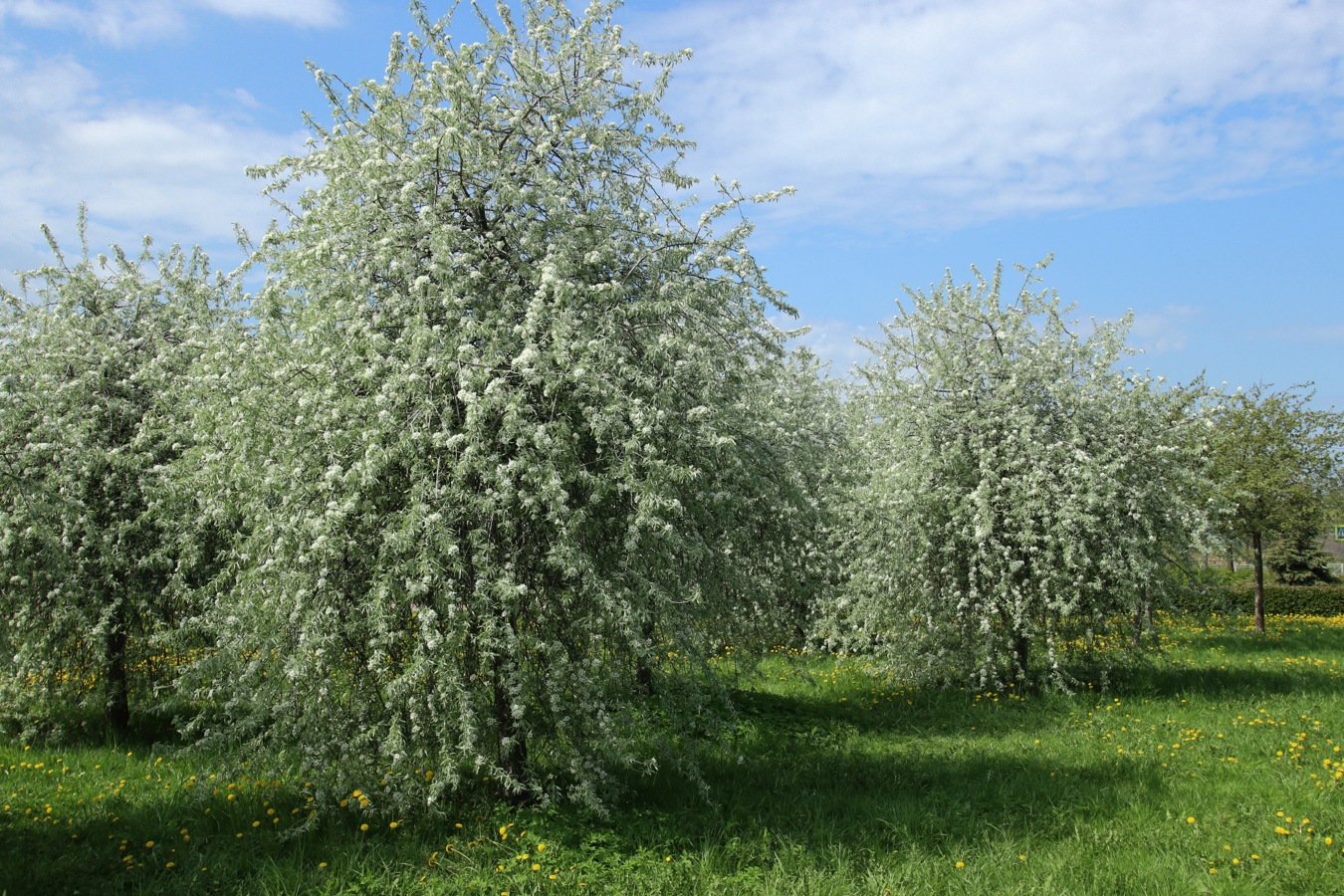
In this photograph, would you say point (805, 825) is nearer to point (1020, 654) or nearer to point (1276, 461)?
point (1020, 654)

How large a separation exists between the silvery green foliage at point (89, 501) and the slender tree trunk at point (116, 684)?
0.6 inches

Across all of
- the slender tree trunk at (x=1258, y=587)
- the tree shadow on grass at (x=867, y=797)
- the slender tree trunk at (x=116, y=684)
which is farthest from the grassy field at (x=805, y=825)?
the slender tree trunk at (x=1258, y=587)

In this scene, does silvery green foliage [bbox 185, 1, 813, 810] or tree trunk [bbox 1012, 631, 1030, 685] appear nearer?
silvery green foliage [bbox 185, 1, 813, 810]

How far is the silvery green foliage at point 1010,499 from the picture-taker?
37.8 feet

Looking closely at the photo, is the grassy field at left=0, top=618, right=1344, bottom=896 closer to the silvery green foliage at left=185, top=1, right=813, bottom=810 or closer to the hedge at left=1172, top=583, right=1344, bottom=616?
the silvery green foliage at left=185, top=1, right=813, bottom=810

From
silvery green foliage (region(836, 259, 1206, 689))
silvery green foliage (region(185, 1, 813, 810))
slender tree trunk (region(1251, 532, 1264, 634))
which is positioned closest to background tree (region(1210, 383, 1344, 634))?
slender tree trunk (region(1251, 532, 1264, 634))

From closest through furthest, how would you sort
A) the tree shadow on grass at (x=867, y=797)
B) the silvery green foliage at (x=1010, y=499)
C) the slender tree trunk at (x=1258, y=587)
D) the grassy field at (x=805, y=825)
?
the grassy field at (x=805, y=825) → the tree shadow on grass at (x=867, y=797) → the silvery green foliage at (x=1010, y=499) → the slender tree trunk at (x=1258, y=587)

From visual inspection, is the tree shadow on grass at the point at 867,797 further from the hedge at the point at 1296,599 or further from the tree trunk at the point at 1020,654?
the hedge at the point at 1296,599

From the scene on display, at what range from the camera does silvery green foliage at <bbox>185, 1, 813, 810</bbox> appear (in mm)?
6020

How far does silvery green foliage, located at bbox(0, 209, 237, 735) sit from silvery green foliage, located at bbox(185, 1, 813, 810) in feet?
9.33

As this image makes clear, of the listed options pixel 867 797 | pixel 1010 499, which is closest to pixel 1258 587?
pixel 1010 499

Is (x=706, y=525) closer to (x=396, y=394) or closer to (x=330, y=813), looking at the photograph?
(x=396, y=394)

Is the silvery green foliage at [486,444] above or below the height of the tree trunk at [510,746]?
above

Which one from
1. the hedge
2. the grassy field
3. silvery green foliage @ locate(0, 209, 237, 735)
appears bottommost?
the grassy field
